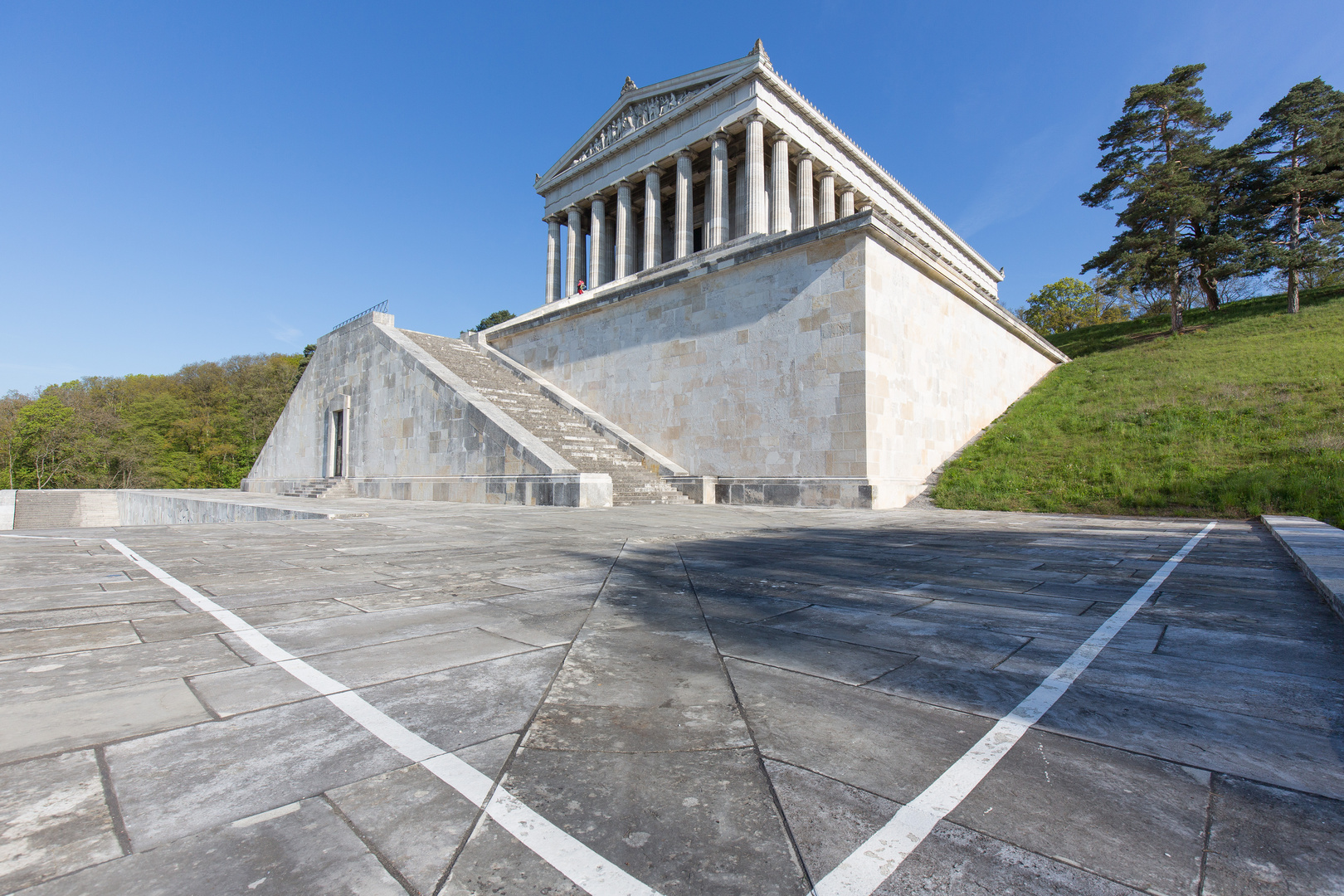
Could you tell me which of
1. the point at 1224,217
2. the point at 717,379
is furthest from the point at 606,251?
the point at 1224,217

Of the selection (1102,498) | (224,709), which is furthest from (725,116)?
(224,709)

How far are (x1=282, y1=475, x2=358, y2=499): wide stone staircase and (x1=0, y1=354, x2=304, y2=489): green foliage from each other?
3628 cm

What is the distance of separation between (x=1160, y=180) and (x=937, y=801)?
3868cm

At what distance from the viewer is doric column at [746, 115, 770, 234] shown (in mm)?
27875

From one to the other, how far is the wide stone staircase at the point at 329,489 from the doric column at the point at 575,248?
64.2 feet

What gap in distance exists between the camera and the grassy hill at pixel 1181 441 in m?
10.6

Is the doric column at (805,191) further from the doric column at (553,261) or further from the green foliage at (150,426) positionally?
the green foliage at (150,426)

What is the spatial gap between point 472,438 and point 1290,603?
51.3 ft

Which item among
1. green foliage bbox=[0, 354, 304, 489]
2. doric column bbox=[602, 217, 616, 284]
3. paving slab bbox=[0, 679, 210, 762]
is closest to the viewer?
paving slab bbox=[0, 679, 210, 762]

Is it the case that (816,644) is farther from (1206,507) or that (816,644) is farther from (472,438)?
(472,438)

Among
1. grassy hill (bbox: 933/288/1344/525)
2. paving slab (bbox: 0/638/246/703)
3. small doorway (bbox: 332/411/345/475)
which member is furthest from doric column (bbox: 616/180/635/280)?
paving slab (bbox: 0/638/246/703)

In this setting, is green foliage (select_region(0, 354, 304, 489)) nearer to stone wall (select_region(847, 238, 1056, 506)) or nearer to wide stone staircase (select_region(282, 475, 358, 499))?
wide stone staircase (select_region(282, 475, 358, 499))

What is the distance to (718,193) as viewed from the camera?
2825 centimetres

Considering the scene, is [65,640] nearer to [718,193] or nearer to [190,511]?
[190,511]
